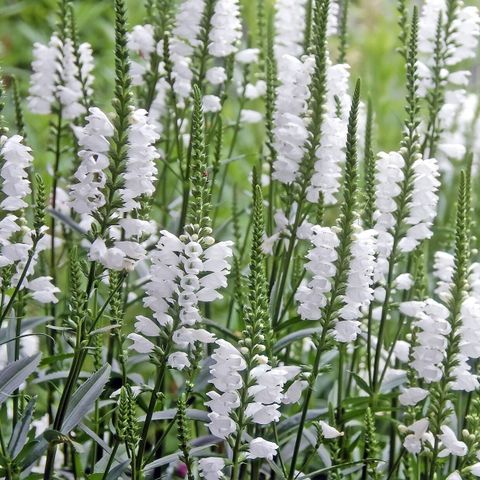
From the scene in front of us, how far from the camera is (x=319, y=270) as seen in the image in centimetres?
353

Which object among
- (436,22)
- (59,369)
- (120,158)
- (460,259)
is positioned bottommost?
(59,369)

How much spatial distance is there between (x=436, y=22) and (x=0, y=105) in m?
2.61

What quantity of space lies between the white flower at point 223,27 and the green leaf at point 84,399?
1.76 metres

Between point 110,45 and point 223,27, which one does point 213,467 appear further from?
point 110,45

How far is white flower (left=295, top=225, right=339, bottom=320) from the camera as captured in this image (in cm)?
354

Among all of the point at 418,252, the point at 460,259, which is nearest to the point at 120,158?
the point at 460,259

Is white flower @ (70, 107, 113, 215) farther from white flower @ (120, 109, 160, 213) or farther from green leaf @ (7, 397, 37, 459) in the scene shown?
green leaf @ (7, 397, 37, 459)

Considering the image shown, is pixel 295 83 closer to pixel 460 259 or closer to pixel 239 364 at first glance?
pixel 460 259

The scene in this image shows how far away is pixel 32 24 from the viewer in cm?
1217

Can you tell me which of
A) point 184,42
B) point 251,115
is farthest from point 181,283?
point 251,115

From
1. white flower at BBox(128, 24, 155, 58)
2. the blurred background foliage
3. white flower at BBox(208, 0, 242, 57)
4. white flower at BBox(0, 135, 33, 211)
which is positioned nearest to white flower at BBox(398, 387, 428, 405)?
white flower at BBox(0, 135, 33, 211)

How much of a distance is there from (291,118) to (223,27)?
834mm

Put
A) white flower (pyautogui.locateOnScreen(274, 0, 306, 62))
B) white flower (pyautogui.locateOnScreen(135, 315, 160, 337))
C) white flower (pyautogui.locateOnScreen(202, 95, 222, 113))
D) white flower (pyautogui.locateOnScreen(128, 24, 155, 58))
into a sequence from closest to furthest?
1. white flower (pyautogui.locateOnScreen(135, 315, 160, 337))
2. white flower (pyautogui.locateOnScreen(202, 95, 222, 113))
3. white flower (pyautogui.locateOnScreen(128, 24, 155, 58))
4. white flower (pyautogui.locateOnScreen(274, 0, 306, 62))

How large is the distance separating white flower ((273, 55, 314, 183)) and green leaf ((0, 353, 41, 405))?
1239 millimetres
